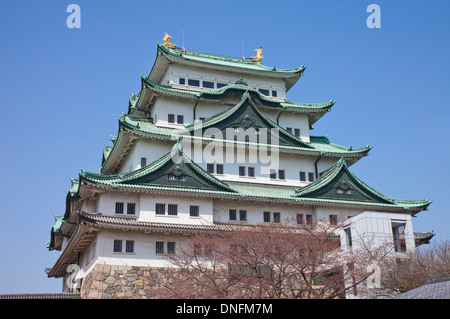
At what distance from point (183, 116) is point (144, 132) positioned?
5043 millimetres

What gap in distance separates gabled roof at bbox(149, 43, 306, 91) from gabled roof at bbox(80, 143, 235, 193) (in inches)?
398

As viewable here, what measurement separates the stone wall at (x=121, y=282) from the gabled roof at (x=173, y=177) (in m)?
4.94

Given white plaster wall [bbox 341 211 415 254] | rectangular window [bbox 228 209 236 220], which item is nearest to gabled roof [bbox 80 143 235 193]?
rectangular window [bbox 228 209 236 220]

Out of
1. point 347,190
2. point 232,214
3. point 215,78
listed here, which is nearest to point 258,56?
point 215,78

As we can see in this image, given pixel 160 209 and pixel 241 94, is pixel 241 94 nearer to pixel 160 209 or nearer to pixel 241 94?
pixel 241 94

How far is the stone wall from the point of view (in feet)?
90.6

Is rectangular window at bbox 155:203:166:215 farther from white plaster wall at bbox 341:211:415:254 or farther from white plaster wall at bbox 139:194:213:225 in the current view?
white plaster wall at bbox 341:211:415:254

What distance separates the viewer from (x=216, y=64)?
132ft

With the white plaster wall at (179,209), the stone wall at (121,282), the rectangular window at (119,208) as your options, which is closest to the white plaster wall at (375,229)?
the white plaster wall at (179,209)

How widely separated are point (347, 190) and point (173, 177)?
12612 millimetres

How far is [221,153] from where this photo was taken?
3588cm

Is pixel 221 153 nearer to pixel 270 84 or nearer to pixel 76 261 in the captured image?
pixel 270 84

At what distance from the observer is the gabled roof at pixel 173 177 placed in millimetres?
30359
